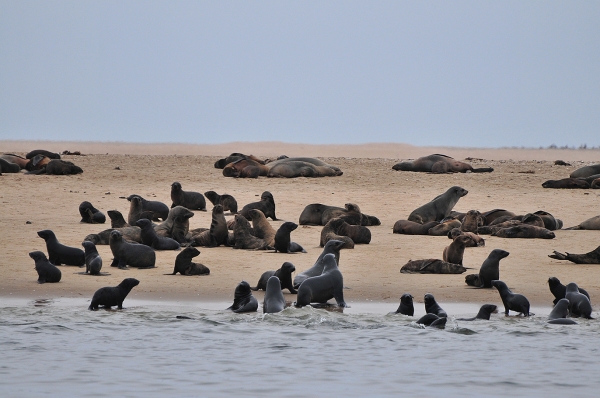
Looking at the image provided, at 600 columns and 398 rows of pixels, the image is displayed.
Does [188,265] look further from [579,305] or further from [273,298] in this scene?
[579,305]

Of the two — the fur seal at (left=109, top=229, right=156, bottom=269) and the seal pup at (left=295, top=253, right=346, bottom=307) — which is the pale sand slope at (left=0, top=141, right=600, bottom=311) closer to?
the fur seal at (left=109, top=229, right=156, bottom=269)

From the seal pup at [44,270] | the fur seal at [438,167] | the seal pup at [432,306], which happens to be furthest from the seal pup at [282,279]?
the fur seal at [438,167]

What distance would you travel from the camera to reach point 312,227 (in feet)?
50.6

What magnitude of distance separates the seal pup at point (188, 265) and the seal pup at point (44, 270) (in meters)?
1.44

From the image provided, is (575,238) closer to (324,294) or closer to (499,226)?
(499,226)

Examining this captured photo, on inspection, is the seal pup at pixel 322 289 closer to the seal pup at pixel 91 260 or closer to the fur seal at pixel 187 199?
the seal pup at pixel 91 260

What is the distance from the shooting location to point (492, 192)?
20.1 metres

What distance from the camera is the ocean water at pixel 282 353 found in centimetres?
720

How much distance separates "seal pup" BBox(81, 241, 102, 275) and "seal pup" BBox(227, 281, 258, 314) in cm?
234

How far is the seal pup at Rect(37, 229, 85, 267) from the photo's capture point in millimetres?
11516

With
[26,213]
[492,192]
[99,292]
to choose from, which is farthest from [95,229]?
[492,192]

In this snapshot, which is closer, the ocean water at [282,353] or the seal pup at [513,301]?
the ocean water at [282,353]

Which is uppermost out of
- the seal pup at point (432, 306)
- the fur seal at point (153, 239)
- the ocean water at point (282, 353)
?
the fur seal at point (153, 239)

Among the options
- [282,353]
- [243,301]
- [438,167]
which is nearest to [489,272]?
[243,301]
